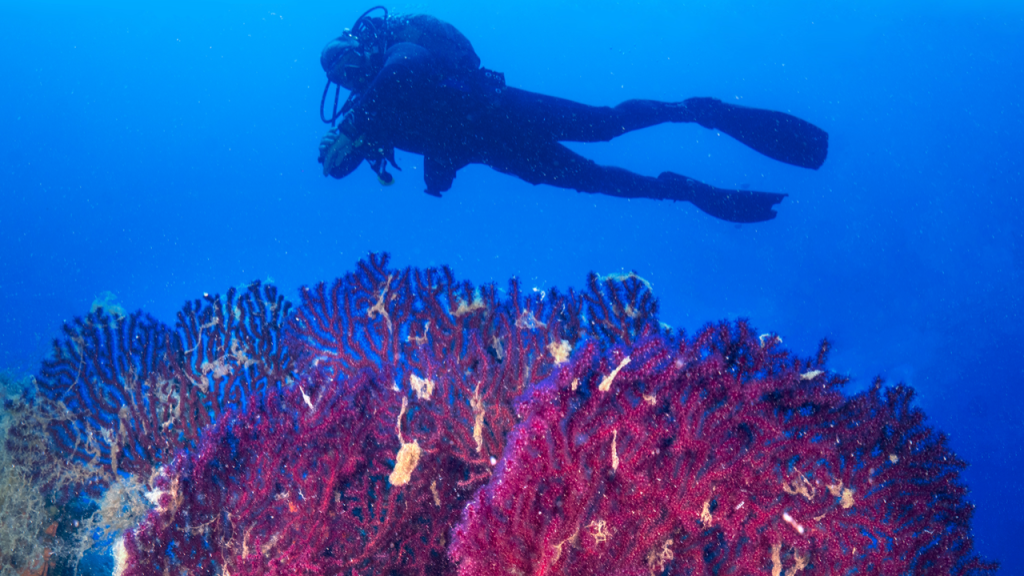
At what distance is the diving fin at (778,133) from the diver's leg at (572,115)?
864mm

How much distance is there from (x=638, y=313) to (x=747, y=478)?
2226 mm

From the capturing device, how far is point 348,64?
9.07 metres

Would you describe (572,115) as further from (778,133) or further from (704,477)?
(704,477)

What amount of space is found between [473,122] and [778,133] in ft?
19.5

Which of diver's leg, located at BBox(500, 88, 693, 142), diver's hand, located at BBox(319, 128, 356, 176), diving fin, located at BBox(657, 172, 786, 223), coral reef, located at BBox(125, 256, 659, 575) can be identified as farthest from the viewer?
diving fin, located at BBox(657, 172, 786, 223)

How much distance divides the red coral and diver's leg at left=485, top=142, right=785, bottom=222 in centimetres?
742

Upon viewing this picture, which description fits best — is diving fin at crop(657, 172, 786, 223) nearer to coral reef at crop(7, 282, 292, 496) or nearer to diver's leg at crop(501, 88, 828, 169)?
diver's leg at crop(501, 88, 828, 169)

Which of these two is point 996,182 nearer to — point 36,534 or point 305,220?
point 36,534

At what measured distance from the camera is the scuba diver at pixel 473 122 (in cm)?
859

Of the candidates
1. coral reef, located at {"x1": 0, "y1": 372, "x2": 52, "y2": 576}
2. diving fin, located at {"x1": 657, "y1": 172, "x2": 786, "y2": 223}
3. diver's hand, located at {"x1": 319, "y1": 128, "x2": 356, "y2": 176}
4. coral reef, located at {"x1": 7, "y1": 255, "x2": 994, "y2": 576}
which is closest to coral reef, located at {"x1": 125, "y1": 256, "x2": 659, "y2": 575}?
coral reef, located at {"x1": 7, "y1": 255, "x2": 994, "y2": 576}

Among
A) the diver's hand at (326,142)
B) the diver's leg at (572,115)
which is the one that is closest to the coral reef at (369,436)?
the diver's hand at (326,142)

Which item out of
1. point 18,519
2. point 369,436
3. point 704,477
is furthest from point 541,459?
point 18,519

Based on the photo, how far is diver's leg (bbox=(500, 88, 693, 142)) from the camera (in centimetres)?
925

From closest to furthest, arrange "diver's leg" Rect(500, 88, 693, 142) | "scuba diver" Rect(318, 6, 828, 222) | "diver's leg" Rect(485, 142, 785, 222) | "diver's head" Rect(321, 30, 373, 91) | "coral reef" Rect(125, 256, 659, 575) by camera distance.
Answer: "coral reef" Rect(125, 256, 659, 575), "scuba diver" Rect(318, 6, 828, 222), "diver's head" Rect(321, 30, 373, 91), "diver's leg" Rect(500, 88, 693, 142), "diver's leg" Rect(485, 142, 785, 222)
